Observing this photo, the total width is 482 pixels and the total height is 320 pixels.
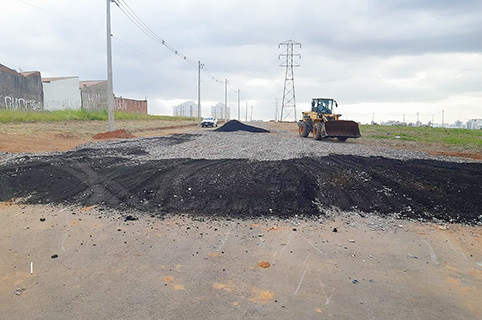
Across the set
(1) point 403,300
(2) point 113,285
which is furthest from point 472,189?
(2) point 113,285

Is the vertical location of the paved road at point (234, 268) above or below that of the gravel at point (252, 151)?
below

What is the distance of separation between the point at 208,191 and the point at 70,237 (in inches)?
123

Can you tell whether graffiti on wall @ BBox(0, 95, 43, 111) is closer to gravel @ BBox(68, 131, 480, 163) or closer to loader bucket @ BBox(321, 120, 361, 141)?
gravel @ BBox(68, 131, 480, 163)

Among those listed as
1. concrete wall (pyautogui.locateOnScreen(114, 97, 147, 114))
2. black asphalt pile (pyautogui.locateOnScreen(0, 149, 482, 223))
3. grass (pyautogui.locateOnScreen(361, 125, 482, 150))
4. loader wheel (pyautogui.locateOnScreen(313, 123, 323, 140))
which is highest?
concrete wall (pyautogui.locateOnScreen(114, 97, 147, 114))

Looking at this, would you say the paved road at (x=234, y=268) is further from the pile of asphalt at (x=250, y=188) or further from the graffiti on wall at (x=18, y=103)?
the graffiti on wall at (x=18, y=103)

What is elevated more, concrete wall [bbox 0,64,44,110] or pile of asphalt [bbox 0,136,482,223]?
concrete wall [bbox 0,64,44,110]

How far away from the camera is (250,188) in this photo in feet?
26.1

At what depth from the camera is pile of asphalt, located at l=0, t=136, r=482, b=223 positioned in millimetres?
7031

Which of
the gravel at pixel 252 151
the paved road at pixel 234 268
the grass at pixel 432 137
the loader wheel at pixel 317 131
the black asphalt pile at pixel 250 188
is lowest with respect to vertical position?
the paved road at pixel 234 268

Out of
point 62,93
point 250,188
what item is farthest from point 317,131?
point 62,93

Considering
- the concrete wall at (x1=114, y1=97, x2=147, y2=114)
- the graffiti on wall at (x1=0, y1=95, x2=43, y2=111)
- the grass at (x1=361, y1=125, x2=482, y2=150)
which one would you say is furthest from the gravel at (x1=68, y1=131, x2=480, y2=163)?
the concrete wall at (x1=114, y1=97, x2=147, y2=114)

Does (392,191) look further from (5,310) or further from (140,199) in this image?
(5,310)

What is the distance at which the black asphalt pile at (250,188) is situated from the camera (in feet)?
23.1

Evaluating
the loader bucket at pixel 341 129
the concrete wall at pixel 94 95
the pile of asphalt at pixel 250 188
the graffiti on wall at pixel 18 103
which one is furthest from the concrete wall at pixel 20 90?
the loader bucket at pixel 341 129
